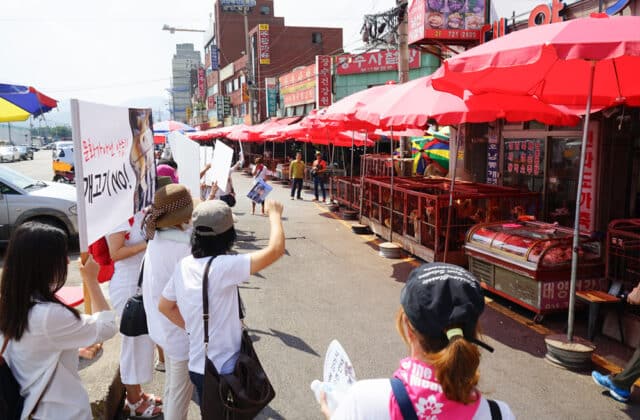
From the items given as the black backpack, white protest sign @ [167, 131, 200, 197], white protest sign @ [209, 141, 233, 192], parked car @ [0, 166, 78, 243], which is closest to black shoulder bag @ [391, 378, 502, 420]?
the black backpack

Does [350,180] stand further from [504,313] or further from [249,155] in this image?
[249,155]

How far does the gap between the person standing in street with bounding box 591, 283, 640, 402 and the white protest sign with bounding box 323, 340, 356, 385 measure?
11.1 feet

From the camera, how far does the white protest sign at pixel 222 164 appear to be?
22.3 feet

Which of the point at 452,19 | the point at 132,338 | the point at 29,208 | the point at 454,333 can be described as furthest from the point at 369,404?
the point at 452,19

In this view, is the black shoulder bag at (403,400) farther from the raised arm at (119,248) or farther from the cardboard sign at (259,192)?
the cardboard sign at (259,192)

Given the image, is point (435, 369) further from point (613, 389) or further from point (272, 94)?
point (272, 94)

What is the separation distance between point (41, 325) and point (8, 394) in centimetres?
37

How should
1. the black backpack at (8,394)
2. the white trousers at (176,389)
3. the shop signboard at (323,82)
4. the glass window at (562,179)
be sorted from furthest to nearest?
the shop signboard at (323,82)
the glass window at (562,179)
the white trousers at (176,389)
the black backpack at (8,394)

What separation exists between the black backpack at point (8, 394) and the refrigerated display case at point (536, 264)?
5329mm

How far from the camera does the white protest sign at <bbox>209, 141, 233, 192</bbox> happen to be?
679 centimetres

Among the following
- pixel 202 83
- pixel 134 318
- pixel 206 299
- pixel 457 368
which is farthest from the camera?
pixel 202 83

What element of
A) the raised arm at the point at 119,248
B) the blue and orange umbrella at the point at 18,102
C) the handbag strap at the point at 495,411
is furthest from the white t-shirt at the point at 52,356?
the blue and orange umbrella at the point at 18,102

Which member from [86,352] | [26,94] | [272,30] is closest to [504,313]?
[86,352]

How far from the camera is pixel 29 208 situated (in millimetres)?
9898
